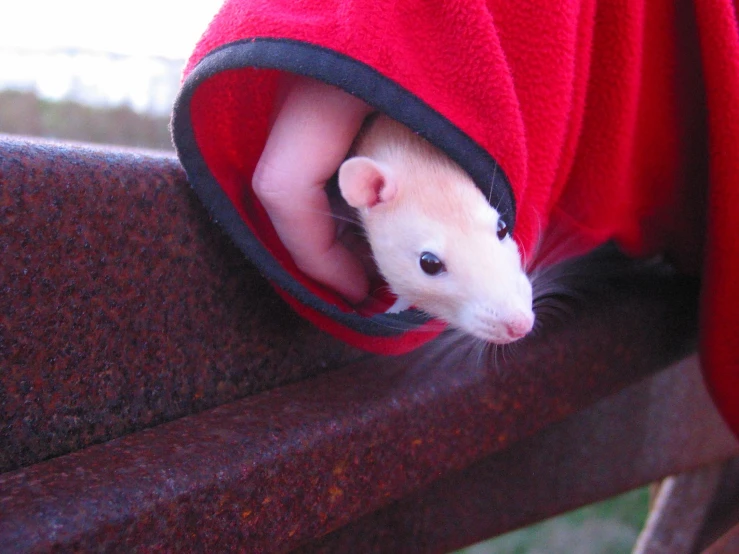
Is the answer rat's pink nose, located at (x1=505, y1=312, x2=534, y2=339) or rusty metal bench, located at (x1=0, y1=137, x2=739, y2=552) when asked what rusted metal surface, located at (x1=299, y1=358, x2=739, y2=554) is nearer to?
rusty metal bench, located at (x1=0, y1=137, x2=739, y2=552)

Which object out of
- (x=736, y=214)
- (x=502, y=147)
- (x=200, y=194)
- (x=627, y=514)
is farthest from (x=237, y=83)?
(x=627, y=514)

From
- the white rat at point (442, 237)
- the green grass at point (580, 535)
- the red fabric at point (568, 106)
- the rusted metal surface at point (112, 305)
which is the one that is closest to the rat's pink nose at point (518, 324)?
the white rat at point (442, 237)

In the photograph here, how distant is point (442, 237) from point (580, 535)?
1.31 metres

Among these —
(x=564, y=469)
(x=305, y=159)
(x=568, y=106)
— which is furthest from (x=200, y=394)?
(x=564, y=469)

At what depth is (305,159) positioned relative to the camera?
53cm

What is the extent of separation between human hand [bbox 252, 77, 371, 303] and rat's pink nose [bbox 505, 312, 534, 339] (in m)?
0.18

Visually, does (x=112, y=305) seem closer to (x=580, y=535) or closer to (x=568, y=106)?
(x=568, y=106)

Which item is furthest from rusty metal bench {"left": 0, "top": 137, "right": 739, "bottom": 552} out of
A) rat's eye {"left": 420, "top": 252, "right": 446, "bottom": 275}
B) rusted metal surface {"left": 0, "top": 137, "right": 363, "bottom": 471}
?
rat's eye {"left": 420, "top": 252, "right": 446, "bottom": 275}

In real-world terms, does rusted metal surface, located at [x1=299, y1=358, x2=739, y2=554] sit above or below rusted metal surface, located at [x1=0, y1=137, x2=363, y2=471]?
below

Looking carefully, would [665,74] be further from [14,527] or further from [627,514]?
[627,514]

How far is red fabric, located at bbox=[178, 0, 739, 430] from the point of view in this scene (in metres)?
0.51

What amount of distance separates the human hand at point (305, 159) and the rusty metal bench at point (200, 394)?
0.07 meters

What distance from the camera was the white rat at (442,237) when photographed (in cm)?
56

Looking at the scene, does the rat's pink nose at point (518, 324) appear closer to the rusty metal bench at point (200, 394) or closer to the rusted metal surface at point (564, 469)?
the rusty metal bench at point (200, 394)
